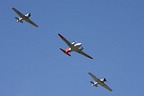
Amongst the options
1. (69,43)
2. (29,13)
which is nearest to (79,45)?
(69,43)

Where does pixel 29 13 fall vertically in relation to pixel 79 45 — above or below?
above

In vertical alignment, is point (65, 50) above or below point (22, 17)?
below

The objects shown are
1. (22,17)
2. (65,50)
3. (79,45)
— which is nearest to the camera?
(79,45)

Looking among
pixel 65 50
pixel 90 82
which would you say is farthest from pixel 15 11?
pixel 90 82

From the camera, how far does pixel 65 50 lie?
161625mm

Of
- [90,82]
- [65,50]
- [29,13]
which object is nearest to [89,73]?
[90,82]

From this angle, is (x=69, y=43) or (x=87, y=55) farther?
(x=87, y=55)

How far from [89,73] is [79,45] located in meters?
25.9

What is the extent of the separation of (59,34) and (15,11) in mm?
25727

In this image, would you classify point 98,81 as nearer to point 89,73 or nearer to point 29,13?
point 89,73

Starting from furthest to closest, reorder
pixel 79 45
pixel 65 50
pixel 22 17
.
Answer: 1. pixel 22 17
2. pixel 65 50
3. pixel 79 45

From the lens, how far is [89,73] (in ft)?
575

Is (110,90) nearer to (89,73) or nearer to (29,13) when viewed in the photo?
(89,73)

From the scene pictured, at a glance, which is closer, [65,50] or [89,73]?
[65,50]
